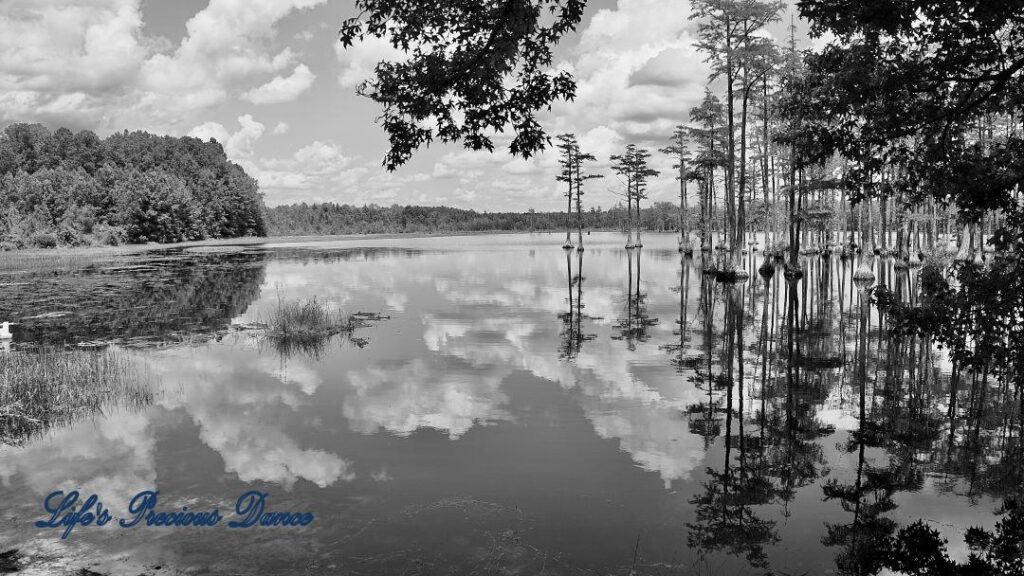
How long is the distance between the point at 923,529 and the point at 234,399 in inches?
465

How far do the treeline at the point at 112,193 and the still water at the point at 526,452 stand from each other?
77643mm

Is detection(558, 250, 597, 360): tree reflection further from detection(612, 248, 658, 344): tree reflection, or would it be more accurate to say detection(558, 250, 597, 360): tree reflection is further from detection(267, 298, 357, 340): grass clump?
detection(267, 298, 357, 340): grass clump

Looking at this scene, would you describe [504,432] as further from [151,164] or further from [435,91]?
[151,164]

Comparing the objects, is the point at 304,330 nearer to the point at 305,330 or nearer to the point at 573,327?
the point at 305,330

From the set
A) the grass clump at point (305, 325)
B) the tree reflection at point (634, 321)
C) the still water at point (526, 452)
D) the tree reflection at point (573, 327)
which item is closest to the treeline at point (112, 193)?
the grass clump at point (305, 325)

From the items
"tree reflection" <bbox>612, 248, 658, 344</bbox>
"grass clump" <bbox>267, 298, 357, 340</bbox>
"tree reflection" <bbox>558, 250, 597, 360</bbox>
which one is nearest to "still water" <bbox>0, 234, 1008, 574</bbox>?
"tree reflection" <bbox>558, 250, 597, 360</bbox>

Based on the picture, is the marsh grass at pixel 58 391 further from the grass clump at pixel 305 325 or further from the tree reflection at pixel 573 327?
the tree reflection at pixel 573 327

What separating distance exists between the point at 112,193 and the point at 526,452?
370ft

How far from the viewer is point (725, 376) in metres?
14.7

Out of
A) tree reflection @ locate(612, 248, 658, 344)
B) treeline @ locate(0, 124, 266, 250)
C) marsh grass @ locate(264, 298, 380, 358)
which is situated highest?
treeline @ locate(0, 124, 266, 250)

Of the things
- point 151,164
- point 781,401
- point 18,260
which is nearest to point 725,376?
point 781,401

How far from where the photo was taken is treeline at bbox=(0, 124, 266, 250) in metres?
88.8

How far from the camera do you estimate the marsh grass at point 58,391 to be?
1126 cm

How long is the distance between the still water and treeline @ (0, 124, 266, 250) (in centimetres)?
7764
